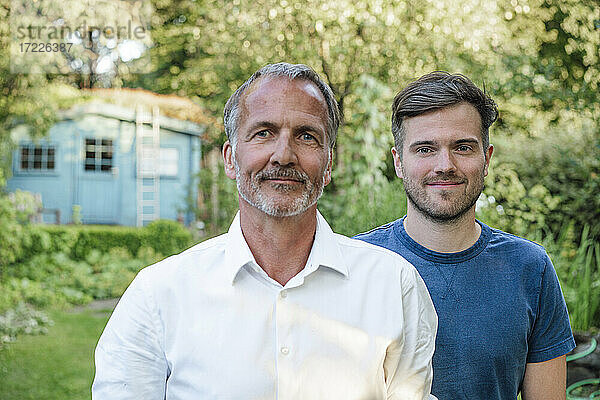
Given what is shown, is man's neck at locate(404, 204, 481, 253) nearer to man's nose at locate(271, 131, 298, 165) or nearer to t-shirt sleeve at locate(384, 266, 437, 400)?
t-shirt sleeve at locate(384, 266, 437, 400)

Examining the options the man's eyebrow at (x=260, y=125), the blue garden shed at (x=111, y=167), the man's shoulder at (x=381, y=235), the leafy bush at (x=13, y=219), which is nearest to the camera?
the man's eyebrow at (x=260, y=125)

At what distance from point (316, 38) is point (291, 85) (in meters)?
5.31

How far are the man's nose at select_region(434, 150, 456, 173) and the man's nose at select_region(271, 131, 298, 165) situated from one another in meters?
0.47

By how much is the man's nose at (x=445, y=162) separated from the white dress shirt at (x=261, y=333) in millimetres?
357

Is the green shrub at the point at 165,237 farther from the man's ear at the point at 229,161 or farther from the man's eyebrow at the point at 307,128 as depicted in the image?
the man's eyebrow at the point at 307,128

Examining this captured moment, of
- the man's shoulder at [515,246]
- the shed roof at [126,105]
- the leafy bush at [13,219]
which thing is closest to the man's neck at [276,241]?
the man's shoulder at [515,246]

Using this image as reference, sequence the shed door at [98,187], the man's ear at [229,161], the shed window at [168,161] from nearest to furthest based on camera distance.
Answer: the man's ear at [229,161]
the shed door at [98,187]
the shed window at [168,161]

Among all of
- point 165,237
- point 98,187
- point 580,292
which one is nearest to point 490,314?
point 580,292

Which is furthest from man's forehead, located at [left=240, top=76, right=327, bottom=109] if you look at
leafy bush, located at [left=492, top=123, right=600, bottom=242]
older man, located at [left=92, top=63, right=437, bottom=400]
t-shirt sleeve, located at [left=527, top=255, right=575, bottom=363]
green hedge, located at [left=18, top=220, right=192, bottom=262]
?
green hedge, located at [left=18, top=220, right=192, bottom=262]

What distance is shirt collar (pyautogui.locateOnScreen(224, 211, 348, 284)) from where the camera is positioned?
1.54 metres

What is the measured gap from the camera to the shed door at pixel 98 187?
12.7 meters

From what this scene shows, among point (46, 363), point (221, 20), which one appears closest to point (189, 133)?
point (221, 20)

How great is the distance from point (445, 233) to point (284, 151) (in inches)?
23.5

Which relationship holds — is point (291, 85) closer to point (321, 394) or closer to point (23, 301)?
point (321, 394)
